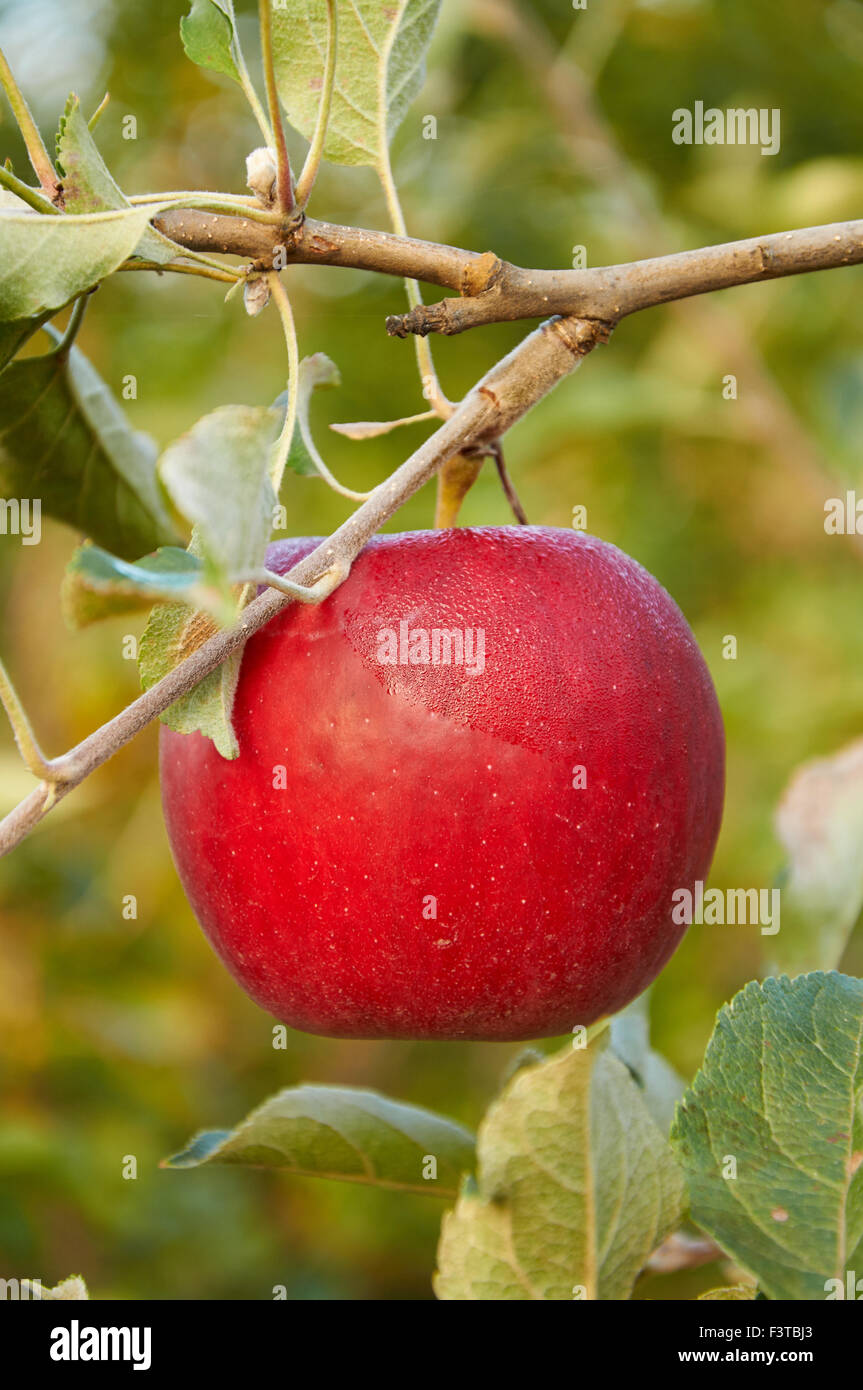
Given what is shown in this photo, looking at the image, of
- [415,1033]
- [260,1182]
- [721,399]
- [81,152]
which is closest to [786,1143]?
[415,1033]

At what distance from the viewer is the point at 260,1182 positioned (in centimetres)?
193

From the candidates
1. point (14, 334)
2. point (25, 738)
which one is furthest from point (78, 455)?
point (25, 738)

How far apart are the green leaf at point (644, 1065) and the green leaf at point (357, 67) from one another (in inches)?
18.3

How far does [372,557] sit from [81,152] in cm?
19

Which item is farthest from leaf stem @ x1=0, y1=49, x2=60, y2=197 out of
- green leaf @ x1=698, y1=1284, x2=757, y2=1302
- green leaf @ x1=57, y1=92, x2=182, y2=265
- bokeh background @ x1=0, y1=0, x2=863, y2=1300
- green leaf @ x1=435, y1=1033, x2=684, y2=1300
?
bokeh background @ x1=0, y1=0, x2=863, y2=1300

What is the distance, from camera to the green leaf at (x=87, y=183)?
1.46ft

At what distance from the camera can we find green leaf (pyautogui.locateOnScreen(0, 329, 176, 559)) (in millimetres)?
621

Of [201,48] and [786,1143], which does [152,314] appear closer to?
[201,48]

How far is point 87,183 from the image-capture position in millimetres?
451

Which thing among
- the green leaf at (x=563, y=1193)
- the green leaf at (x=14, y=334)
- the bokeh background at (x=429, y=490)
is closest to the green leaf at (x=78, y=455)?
the green leaf at (x=14, y=334)

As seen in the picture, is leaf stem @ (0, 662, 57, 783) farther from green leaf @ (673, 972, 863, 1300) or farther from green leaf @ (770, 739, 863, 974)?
green leaf @ (770, 739, 863, 974)

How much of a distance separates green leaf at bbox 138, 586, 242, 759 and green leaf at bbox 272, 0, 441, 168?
0.86 feet

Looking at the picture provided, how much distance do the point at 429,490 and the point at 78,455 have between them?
1.22 metres

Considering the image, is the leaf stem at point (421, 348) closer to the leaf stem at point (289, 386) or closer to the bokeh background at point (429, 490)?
the leaf stem at point (289, 386)
